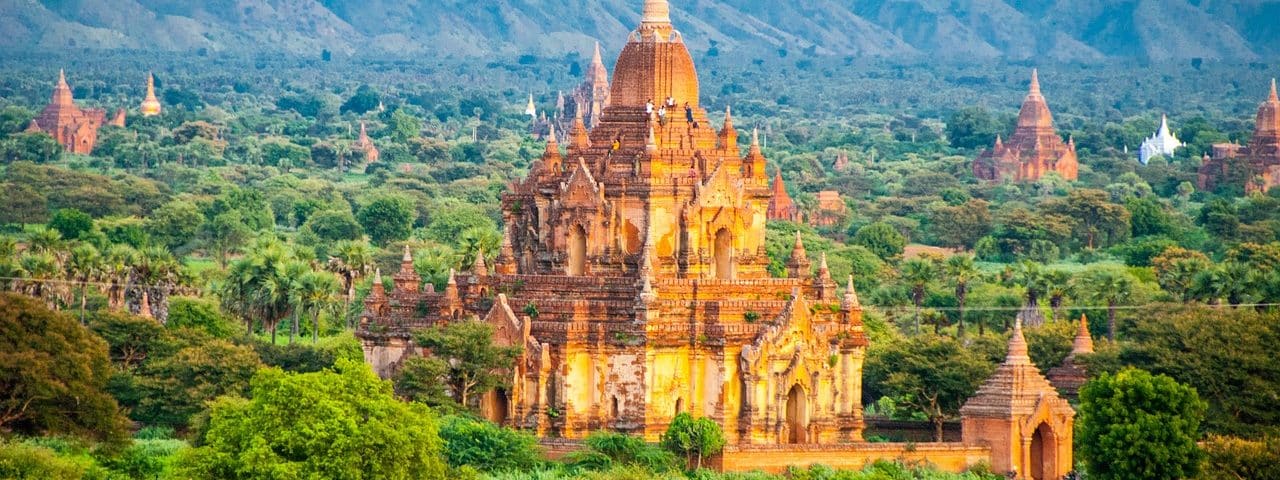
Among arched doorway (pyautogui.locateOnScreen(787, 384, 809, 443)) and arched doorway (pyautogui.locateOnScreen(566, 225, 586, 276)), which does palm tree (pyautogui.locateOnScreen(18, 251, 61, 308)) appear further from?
arched doorway (pyautogui.locateOnScreen(787, 384, 809, 443))

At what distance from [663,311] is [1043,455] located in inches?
281

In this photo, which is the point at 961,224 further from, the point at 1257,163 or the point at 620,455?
the point at 620,455

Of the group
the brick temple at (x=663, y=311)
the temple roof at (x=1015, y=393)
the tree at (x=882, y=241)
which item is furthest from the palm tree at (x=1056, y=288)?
the tree at (x=882, y=241)

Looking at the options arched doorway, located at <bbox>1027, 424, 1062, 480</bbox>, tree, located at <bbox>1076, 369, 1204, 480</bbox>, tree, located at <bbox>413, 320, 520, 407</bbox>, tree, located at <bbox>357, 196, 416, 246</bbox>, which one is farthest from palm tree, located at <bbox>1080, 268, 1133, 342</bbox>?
tree, located at <bbox>357, 196, 416, 246</bbox>

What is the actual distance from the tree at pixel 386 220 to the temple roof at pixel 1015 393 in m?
66.2

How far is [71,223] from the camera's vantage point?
116000 millimetres

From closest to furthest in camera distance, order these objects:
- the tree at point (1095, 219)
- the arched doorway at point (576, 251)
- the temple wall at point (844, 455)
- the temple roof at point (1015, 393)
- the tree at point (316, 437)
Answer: the tree at point (316, 437), the temple wall at point (844, 455), the temple roof at point (1015, 393), the arched doorway at point (576, 251), the tree at point (1095, 219)

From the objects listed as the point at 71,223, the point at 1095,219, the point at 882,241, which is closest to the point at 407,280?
the point at 71,223

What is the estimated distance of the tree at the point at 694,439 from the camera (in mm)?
55219

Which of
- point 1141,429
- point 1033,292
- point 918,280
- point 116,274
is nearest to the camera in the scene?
point 1141,429

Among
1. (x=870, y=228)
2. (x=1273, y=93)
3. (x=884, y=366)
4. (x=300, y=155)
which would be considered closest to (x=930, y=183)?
(x=1273, y=93)

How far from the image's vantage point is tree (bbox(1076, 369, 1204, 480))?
54.7 meters

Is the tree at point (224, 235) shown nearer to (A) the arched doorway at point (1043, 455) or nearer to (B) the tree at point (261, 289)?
(B) the tree at point (261, 289)

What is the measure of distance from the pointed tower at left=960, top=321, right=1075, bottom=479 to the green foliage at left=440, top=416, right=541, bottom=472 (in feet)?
26.2
